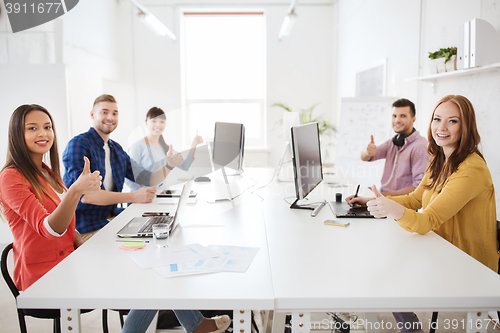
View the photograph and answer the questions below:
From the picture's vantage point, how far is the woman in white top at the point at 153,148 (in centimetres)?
338

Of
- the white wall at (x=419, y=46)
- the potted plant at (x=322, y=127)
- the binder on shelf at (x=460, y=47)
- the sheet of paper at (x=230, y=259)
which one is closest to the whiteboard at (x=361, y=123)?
the white wall at (x=419, y=46)

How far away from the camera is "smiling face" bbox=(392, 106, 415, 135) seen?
9.93 feet

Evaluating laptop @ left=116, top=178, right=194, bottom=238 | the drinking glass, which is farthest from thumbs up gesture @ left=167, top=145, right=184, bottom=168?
the drinking glass

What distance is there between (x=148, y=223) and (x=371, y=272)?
1129 millimetres

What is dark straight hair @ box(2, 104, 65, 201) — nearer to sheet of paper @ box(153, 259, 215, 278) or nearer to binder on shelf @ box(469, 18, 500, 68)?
→ sheet of paper @ box(153, 259, 215, 278)

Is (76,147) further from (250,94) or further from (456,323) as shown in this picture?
(250,94)

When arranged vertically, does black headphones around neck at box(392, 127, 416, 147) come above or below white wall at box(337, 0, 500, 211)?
below

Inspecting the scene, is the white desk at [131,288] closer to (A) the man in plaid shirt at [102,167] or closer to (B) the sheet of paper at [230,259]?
(B) the sheet of paper at [230,259]

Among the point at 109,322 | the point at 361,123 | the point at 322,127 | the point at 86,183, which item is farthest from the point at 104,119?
the point at 322,127

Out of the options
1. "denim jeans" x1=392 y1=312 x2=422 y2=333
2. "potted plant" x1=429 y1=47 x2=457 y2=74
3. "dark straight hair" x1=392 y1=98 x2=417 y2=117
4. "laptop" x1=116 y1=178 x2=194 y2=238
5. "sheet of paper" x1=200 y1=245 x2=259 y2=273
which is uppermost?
"potted plant" x1=429 y1=47 x2=457 y2=74

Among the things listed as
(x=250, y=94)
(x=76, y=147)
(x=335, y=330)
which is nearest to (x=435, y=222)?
(x=335, y=330)

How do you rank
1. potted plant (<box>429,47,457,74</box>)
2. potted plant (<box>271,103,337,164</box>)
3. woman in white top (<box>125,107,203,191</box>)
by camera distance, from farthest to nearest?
1. potted plant (<box>271,103,337,164</box>)
2. woman in white top (<box>125,107,203,191</box>)
3. potted plant (<box>429,47,457,74</box>)

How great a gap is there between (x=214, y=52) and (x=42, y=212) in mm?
5070

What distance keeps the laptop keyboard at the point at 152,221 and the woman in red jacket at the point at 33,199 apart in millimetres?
324
